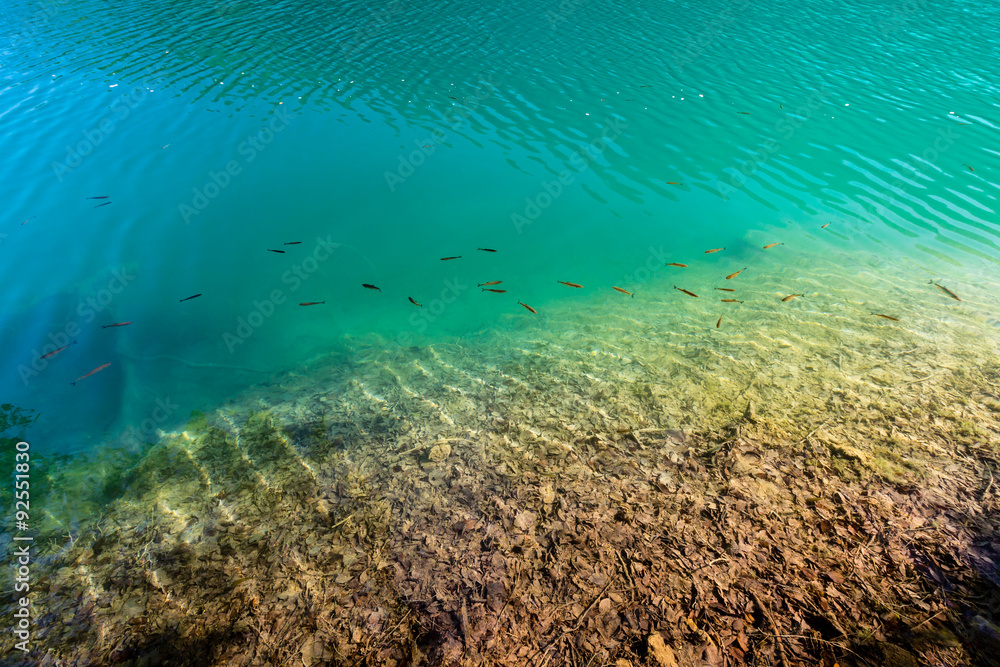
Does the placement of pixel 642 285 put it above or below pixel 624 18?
below

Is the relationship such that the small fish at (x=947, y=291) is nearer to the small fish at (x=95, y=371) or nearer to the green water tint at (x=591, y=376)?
the green water tint at (x=591, y=376)

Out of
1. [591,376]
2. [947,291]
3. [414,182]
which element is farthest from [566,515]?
[414,182]

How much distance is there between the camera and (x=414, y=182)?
9.37 metres

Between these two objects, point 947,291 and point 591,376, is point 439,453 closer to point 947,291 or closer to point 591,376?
point 591,376

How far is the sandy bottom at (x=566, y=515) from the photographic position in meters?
2.62

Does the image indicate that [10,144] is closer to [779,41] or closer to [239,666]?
[239,666]

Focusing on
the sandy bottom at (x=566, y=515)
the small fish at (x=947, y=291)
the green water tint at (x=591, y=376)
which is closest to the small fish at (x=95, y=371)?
the green water tint at (x=591, y=376)

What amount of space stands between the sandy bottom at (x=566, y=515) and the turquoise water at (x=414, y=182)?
1.01m

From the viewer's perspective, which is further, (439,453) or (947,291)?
(947,291)

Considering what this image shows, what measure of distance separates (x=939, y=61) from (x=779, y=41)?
477 cm

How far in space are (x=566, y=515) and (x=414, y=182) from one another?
25.4 feet

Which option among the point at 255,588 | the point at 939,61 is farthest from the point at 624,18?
the point at 255,588

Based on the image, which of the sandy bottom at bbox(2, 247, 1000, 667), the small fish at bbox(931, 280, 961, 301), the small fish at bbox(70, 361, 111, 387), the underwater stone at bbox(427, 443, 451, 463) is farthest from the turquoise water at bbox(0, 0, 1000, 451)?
the underwater stone at bbox(427, 443, 451, 463)

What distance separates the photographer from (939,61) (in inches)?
591
